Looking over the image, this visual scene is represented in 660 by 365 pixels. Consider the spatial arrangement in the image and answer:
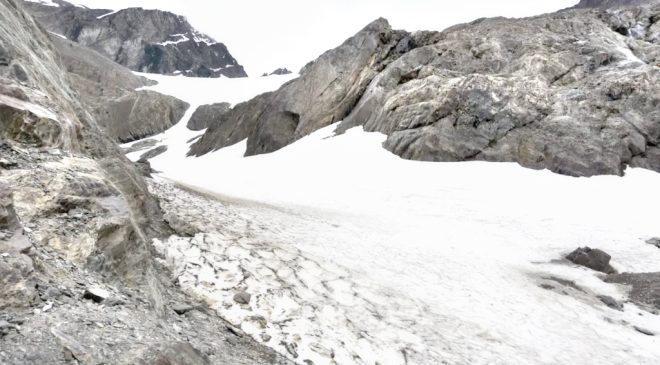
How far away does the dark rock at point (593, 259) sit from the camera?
528 inches

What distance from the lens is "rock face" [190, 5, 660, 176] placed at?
81.3 feet

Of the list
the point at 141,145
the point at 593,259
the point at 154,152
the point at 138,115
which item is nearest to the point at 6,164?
the point at 593,259

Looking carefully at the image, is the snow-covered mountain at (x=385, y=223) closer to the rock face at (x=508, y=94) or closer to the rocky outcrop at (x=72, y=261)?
the rocky outcrop at (x=72, y=261)

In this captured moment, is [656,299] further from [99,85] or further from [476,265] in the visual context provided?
[99,85]

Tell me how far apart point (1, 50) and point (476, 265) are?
1361 centimetres

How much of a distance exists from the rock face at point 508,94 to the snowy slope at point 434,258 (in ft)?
6.95

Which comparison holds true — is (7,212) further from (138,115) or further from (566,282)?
(138,115)

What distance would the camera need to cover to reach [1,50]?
8867 mm

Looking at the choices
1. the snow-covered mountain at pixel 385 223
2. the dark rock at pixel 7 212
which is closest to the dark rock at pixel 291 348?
the snow-covered mountain at pixel 385 223

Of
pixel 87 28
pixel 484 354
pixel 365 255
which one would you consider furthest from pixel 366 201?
pixel 87 28

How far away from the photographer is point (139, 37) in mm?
144875

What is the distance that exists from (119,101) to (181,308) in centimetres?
8558

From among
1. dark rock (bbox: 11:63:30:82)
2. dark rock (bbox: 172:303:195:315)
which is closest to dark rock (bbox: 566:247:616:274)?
dark rock (bbox: 172:303:195:315)

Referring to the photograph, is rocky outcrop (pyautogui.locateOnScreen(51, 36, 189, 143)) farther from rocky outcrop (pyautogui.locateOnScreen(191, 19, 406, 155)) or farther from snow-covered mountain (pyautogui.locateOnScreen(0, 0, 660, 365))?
snow-covered mountain (pyautogui.locateOnScreen(0, 0, 660, 365))
